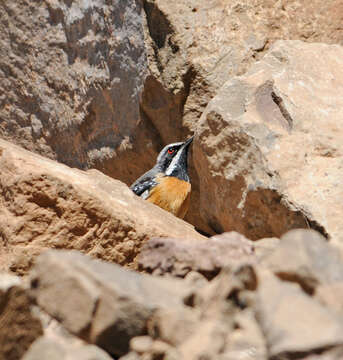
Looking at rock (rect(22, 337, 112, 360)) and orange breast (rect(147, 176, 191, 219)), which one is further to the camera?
orange breast (rect(147, 176, 191, 219))

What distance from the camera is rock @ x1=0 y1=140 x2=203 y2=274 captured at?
15.3 feet

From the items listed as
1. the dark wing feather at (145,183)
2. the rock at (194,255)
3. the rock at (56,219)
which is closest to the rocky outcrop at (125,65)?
the dark wing feather at (145,183)

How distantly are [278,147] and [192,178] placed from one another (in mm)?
3232

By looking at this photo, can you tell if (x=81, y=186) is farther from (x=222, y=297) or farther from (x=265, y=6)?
(x=265, y=6)

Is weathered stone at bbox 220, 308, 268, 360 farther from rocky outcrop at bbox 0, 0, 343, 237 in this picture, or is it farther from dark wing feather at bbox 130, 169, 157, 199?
dark wing feather at bbox 130, 169, 157, 199

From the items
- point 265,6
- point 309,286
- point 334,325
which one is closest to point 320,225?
point 309,286

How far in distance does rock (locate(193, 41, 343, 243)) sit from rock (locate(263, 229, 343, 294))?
4.03 ft

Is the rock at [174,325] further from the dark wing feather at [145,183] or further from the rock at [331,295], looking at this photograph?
the dark wing feather at [145,183]

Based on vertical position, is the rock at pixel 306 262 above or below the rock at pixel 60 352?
above

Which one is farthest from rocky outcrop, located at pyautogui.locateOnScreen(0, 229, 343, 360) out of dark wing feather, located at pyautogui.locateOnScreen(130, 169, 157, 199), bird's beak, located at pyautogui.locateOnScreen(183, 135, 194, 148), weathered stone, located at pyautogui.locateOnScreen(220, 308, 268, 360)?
dark wing feather, located at pyautogui.locateOnScreen(130, 169, 157, 199)

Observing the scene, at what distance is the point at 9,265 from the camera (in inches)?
181

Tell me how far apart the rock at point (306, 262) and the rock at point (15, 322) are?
108cm

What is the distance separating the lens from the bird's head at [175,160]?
23.7 feet

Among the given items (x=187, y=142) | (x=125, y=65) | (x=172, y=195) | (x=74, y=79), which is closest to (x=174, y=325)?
(x=187, y=142)
